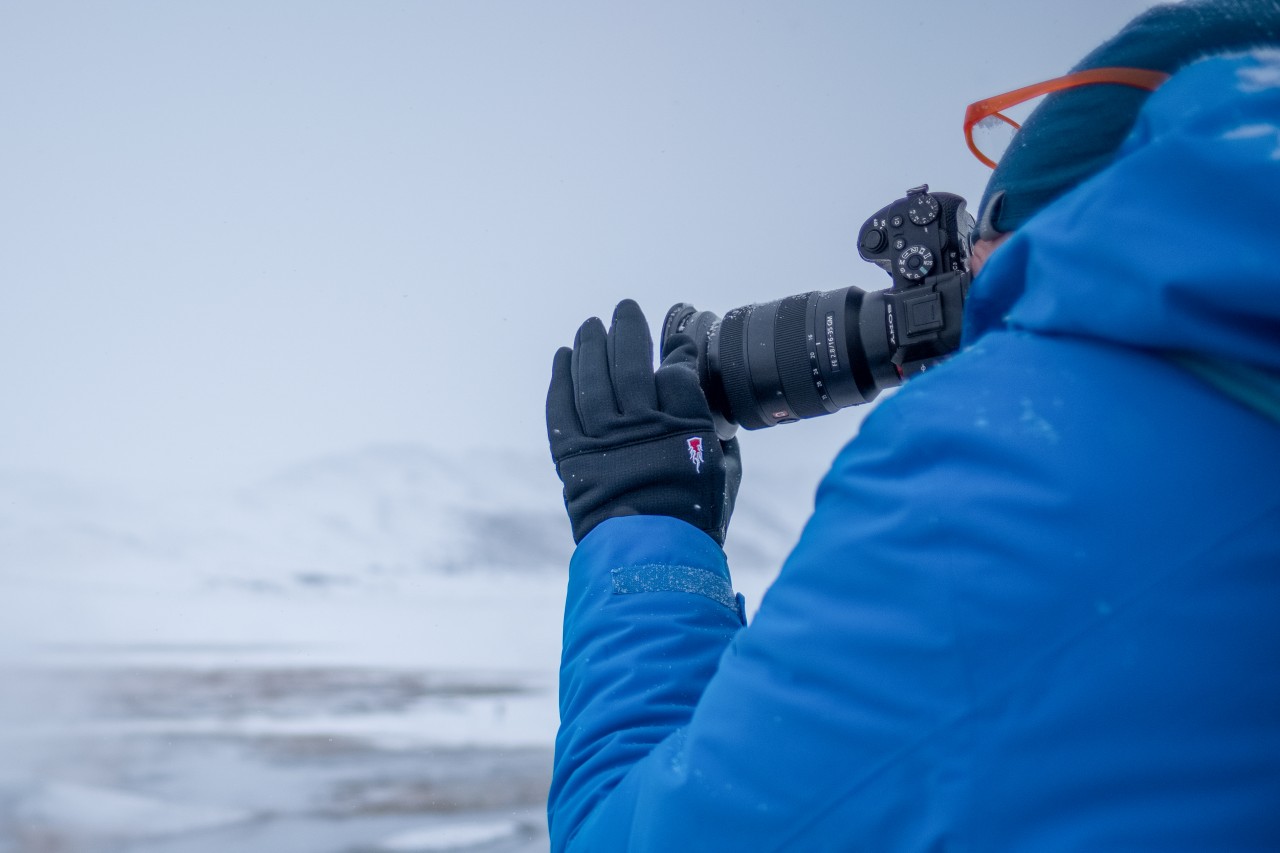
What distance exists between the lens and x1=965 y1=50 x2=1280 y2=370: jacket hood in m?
0.28

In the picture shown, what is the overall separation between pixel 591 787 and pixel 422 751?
1.90 m

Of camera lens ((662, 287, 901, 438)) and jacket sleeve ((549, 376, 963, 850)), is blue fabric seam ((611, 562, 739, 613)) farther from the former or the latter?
camera lens ((662, 287, 901, 438))

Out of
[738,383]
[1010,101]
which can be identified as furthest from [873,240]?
[1010,101]

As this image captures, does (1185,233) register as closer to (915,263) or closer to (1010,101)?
(1010,101)

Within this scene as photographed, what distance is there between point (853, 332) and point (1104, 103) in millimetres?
522

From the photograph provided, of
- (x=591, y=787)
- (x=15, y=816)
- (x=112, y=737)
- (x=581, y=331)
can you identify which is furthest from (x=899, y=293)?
(x=112, y=737)

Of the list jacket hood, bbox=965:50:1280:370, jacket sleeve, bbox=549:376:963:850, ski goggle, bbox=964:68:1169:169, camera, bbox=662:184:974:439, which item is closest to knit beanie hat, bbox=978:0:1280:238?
ski goggle, bbox=964:68:1169:169

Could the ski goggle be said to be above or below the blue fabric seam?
above

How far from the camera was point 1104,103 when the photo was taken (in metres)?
0.48

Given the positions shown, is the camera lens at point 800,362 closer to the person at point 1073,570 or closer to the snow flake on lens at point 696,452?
the snow flake on lens at point 696,452

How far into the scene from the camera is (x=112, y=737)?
81.2 inches

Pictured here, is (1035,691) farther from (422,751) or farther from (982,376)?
(422,751)

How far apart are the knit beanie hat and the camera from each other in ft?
1.19

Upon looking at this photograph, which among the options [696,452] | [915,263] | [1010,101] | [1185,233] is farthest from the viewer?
[915,263]
